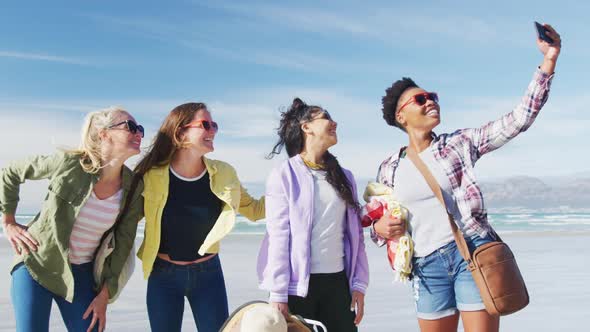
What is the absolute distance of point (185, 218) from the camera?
3.66 m

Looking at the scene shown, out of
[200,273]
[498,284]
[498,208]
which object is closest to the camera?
[498,284]

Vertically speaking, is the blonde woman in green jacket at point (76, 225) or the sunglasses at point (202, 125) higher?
the sunglasses at point (202, 125)

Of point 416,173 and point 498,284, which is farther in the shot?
point 416,173

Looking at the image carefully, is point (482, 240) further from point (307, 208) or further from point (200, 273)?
point (200, 273)

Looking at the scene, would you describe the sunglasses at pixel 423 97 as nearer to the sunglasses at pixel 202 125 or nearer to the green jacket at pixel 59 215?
the sunglasses at pixel 202 125

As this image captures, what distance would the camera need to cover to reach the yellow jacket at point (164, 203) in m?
3.57

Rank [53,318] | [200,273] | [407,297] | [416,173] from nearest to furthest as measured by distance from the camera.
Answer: [416,173]
[200,273]
[53,318]
[407,297]

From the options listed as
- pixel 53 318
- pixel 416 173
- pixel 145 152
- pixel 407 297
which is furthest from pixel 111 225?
pixel 407 297

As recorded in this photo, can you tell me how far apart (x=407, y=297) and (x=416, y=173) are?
505 cm

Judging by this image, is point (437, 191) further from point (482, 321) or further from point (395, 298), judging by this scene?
point (395, 298)

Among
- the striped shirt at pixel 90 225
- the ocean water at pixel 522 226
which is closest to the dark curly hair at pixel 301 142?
the striped shirt at pixel 90 225

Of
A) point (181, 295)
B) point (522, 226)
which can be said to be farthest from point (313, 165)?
point (522, 226)

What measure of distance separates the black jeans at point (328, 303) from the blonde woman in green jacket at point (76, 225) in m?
1.17

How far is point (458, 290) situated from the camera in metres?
3.18
